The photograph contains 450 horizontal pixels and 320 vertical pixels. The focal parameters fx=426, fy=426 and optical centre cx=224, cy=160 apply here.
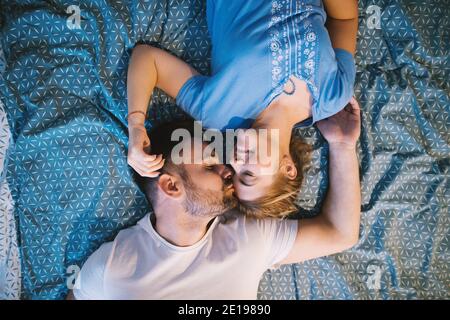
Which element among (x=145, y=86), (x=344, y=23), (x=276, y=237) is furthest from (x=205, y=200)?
(x=344, y=23)

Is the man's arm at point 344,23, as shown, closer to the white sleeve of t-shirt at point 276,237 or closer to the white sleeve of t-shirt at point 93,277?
the white sleeve of t-shirt at point 276,237

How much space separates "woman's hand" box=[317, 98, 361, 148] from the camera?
113 centimetres

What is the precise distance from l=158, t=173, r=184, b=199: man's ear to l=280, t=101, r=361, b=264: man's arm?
1.09 ft

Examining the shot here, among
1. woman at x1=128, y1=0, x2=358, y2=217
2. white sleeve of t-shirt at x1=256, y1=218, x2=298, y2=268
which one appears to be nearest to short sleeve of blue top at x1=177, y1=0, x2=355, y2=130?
woman at x1=128, y1=0, x2=358, y2=217

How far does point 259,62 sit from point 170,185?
1.24 feet

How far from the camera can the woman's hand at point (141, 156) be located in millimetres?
1032

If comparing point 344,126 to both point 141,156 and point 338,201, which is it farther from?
point 141,156

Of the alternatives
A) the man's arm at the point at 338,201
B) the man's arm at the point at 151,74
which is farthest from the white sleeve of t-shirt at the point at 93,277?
the man's arm at the point at 338,201

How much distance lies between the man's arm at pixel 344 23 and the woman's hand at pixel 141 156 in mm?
543

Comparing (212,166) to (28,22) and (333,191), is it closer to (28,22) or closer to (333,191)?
(333,191)

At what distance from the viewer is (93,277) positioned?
1062 mm

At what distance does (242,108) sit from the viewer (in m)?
1.07

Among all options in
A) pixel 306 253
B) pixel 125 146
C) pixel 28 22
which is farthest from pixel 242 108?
pixel 28 22

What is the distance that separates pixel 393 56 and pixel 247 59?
0.42m
